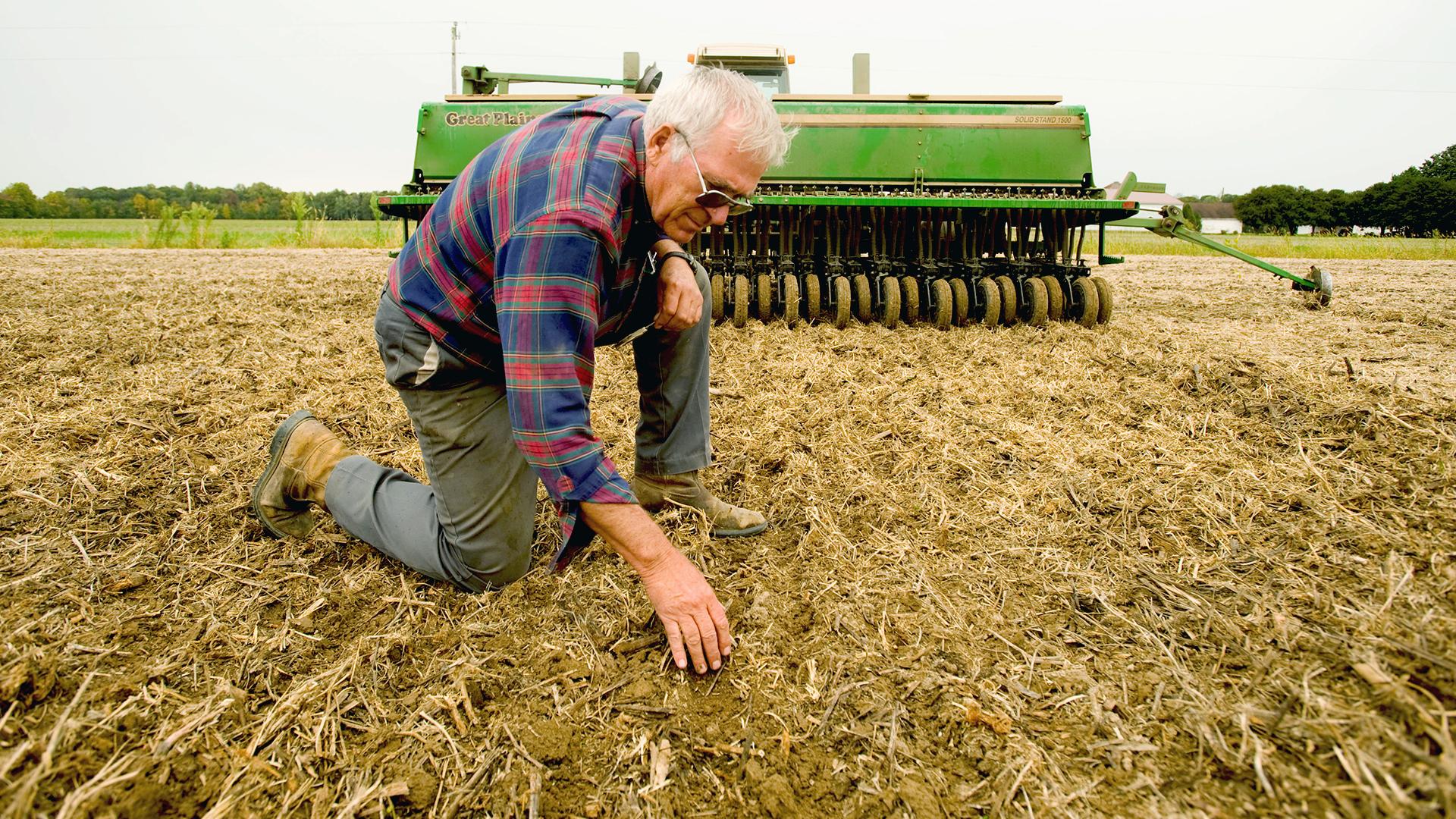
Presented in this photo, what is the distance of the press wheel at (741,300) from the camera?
5.46 metres

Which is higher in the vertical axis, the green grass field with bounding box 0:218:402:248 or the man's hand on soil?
the green grass field with bounding box 0:218:402:248

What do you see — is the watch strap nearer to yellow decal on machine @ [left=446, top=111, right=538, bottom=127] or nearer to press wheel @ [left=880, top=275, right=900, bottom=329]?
press wheel @ [left=880, top=275, right=900, bottom=329]

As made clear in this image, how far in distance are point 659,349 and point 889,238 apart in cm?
435

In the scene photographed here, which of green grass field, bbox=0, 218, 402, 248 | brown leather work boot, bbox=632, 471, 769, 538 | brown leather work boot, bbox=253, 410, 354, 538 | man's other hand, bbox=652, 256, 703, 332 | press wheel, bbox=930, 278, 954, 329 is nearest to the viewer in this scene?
man's other hand, bbox=652, 256, 703, 332

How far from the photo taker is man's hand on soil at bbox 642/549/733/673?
1688mm

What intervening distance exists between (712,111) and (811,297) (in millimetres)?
3969

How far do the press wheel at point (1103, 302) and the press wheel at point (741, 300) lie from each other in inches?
100.0

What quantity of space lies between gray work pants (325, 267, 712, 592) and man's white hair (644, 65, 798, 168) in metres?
0.63

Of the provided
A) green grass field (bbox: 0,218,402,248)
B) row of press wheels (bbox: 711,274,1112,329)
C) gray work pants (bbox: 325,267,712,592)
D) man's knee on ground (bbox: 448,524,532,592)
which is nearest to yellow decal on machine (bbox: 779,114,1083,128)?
row of press wheels (bbox: 711,274,1112,329)

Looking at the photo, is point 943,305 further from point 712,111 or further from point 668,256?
point 712,111

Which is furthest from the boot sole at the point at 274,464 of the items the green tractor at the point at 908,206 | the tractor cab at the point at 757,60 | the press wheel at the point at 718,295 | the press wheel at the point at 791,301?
the tractor cab at the point at 757,60

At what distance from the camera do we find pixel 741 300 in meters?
5.46

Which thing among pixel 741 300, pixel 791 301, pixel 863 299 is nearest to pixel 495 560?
pixel 741 300

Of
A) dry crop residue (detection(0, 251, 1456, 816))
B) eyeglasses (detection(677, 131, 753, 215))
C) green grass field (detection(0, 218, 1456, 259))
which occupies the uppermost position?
green grass field (detection(0, 218, 1456, 259))
